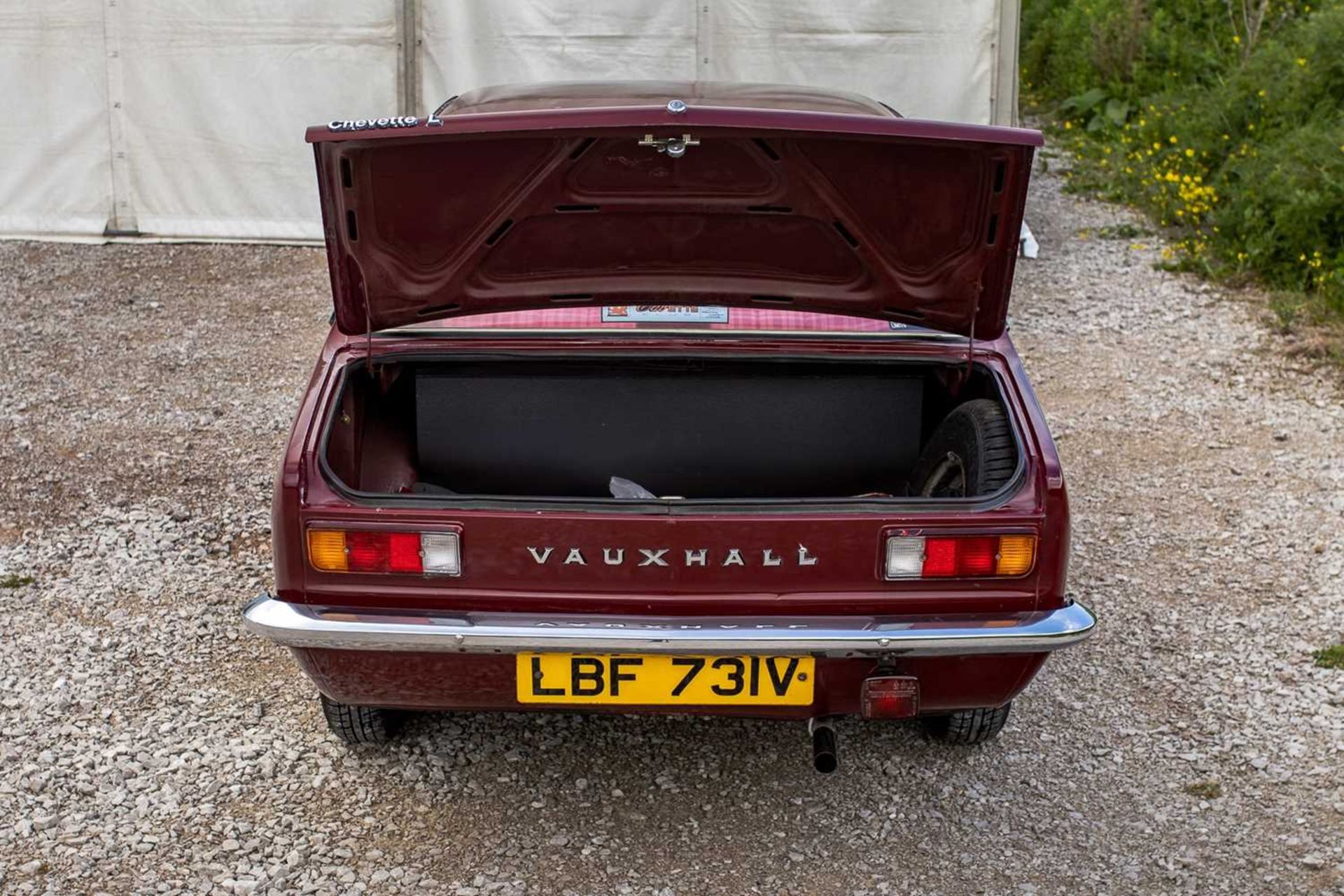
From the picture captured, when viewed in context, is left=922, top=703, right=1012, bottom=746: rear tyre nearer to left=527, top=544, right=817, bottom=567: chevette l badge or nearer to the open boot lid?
left=527, top=544, right=817, bottom=567: chevette l badge

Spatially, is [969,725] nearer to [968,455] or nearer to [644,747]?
[968,455]

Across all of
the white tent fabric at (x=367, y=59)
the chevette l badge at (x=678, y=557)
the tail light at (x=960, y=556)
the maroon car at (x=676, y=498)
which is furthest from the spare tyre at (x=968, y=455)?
the white tent fabric at (x=367, y=59)

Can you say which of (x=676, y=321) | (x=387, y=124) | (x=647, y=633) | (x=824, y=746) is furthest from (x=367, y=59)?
(x=824, y=746)

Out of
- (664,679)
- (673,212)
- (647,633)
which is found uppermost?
(673,212)

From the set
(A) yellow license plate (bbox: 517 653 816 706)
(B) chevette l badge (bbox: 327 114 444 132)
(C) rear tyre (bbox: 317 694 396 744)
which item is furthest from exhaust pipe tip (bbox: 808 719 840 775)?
(B) chevette l badge (bbox: 327 114 444 132)

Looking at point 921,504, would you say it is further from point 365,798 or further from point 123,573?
point 123,573

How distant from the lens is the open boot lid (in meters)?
2.96

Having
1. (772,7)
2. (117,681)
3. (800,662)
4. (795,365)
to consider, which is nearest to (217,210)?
(772,7)

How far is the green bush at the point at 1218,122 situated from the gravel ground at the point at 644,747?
8.06 ft

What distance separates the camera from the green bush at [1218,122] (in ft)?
26.9

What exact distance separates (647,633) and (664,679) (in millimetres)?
166

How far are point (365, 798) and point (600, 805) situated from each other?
61cm

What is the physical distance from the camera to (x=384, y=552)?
3.05 meters

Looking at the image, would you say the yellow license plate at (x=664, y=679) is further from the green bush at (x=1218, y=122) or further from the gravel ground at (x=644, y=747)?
the green bush at (x=1218, y=122)
